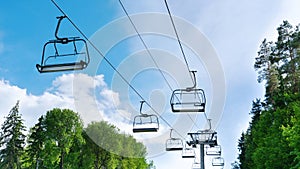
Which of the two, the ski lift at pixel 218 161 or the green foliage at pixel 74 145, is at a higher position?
the green foliage at pixel 74 145

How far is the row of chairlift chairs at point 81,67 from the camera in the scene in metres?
7.54

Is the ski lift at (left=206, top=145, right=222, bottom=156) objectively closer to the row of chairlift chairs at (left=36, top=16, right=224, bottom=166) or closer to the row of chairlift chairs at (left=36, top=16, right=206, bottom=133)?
the row of chairlift chairs at (left=36, top=16, right=224, bottom=166)

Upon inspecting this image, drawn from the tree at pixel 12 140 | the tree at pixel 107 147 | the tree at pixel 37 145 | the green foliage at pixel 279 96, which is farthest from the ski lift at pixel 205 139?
the tree at pixel 12 140

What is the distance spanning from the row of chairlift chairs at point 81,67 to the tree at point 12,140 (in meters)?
32.1

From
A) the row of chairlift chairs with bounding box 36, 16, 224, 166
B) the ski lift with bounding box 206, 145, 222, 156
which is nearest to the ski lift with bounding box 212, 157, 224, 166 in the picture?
the ski lift with bounding box 206, 145, 222, 156

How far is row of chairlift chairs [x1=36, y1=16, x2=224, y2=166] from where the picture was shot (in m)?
7.54

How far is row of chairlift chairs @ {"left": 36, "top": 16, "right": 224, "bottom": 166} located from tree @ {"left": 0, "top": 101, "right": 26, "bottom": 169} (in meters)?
32.1

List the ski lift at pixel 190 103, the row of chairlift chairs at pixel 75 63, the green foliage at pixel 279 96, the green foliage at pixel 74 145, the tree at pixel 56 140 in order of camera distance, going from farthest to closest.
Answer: the green foliage at pixel 74 145 → the tree at pixel 56 140 → the green foliage at pixel 279 96 → the ski lift at pixel 190 103 → the row of chairlift chairs at pixel 75 63

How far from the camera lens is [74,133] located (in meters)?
45.2

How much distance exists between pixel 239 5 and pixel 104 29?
A: 9.90 metres

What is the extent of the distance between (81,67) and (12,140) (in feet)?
160

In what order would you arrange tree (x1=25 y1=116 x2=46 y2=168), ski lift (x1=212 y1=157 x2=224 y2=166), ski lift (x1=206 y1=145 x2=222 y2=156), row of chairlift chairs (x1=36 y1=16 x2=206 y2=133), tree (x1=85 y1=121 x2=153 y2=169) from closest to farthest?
row of chairlift chairs (x1=36 y1=16 x2=206 y2=133), ski lift (x1=206 y1=145 x2=222 y2=156), ski lift (x1=212 y1=157 x2=224 y2=166), tree (x1=25 y1=116 x2=46 y2=168), tree (x1=85 y1=121 x2=153 y2=169)

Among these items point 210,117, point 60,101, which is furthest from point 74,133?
point 210,117

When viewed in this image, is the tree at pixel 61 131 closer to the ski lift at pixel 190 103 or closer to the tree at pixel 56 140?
the tree at pixel 56 140
